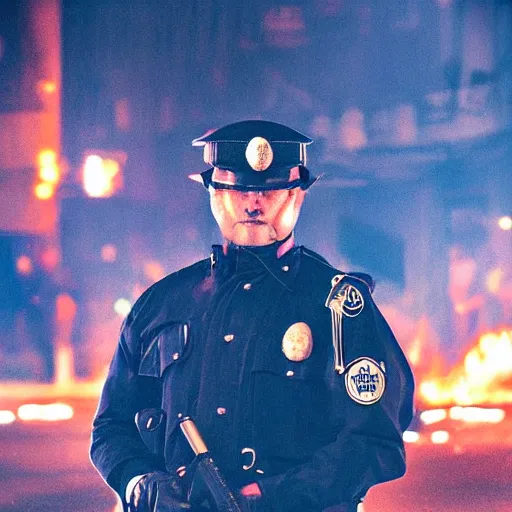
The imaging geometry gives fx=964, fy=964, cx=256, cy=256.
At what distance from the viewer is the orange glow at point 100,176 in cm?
320

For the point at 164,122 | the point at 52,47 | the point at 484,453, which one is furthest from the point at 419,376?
the point at 52,47

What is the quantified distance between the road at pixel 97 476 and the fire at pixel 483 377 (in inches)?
4.6

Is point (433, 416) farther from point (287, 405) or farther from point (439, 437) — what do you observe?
point (287, 405)

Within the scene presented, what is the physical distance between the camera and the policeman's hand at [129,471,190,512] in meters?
2.45

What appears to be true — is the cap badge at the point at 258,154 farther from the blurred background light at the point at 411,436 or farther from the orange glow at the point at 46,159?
the blurred background light at the point at 411,436

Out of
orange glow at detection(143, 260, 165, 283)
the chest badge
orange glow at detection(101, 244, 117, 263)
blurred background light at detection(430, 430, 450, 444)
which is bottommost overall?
blurred background light at detection(430, 430, 450, 444)

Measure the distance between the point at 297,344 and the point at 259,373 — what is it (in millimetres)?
126

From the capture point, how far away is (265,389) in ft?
8.34

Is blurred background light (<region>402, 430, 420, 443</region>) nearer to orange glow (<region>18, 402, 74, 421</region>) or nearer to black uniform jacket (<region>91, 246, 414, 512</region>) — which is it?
black uniform jacket (<region>91, 246, 414, 512</region>)

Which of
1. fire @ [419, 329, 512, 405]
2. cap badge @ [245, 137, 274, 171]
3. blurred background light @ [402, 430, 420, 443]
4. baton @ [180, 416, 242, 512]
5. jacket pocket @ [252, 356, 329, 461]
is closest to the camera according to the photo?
baton @ [180, 416, 242, 512]

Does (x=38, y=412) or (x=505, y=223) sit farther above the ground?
(x=505, y=223)

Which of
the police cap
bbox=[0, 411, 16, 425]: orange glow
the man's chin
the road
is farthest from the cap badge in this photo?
bbox=[0, 411, 16, 425]: orange glow

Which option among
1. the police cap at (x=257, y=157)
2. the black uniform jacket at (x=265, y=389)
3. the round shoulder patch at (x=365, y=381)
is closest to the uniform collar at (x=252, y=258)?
the black uniform jacket at (x=265, y=389)

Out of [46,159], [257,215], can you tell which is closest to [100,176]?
[46,159]
